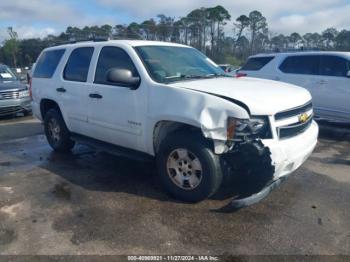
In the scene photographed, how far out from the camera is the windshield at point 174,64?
4.41 m

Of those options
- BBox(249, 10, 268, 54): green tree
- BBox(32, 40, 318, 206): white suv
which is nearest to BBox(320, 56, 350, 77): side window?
BBox(32, 40, 318, 206): white suv

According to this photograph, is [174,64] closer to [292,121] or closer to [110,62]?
[110,62]

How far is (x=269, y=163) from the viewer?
3520 millimetres

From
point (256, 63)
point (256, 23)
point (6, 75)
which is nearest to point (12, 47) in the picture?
point (256, 23)

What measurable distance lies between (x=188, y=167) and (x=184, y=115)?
0.63 meters

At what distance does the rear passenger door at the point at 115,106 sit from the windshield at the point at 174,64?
228 millimetres

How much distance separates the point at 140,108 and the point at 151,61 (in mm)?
660

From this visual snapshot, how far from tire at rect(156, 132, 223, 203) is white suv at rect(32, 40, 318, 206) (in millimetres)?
12

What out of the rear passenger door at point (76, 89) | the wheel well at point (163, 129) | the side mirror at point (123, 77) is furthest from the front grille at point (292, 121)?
the rear passenger door at point (76, 89)

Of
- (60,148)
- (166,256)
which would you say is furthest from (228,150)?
(60,148)

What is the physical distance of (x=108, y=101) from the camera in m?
4.77

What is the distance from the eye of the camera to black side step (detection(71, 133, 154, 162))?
457 cm

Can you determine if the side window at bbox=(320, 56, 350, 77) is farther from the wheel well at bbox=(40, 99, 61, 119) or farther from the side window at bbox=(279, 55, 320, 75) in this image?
the wheel well at bbox=(40, 99, 61, 119)

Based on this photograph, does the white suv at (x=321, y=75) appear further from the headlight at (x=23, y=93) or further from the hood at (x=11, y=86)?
the hood at (x=11, y=86)
